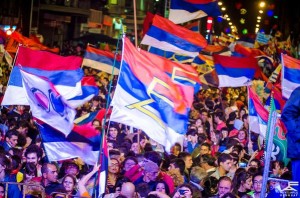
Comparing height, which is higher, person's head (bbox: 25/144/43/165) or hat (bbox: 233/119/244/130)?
person's head (bbox: 25/144/43/165)

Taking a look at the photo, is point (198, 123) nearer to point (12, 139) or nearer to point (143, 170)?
point (12, 139)

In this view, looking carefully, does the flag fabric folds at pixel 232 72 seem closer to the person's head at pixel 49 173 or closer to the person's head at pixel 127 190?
the person's head at pixel 49 173

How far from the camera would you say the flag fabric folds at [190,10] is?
17.3 m

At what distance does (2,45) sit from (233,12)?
244ft

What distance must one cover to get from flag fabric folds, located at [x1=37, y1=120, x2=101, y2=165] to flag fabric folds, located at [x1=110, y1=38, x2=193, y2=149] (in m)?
0.92

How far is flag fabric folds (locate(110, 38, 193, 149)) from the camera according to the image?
910 centimetres

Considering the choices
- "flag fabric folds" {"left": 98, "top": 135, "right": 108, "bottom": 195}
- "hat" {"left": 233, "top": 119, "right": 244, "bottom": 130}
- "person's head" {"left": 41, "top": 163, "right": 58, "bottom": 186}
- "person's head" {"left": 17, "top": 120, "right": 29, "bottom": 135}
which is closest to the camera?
"flag fabric folds" {"left": 98, "top": 135, "right": 108, "bottom": 195}

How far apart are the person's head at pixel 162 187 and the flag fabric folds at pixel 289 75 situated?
375 cm

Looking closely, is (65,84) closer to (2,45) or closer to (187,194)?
(187,194)

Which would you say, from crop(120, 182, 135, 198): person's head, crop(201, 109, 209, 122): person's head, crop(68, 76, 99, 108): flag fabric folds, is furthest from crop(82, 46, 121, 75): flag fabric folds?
crop(120, 182, 135, 198): person's head

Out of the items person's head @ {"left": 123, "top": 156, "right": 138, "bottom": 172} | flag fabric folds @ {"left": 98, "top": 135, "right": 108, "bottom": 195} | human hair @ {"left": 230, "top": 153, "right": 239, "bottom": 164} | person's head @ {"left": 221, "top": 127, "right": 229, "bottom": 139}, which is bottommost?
person's head @ {"left": 221, "top": 127, "right": 229, "bottom": 139}

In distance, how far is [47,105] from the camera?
10.6m

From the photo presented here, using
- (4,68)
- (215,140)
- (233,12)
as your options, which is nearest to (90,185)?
(215,140)

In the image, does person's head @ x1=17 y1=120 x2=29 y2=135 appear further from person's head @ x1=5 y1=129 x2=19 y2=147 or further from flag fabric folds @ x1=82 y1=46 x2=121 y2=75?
flag fabric folds @ x1=82 y1=46 x2=121 y2=75
